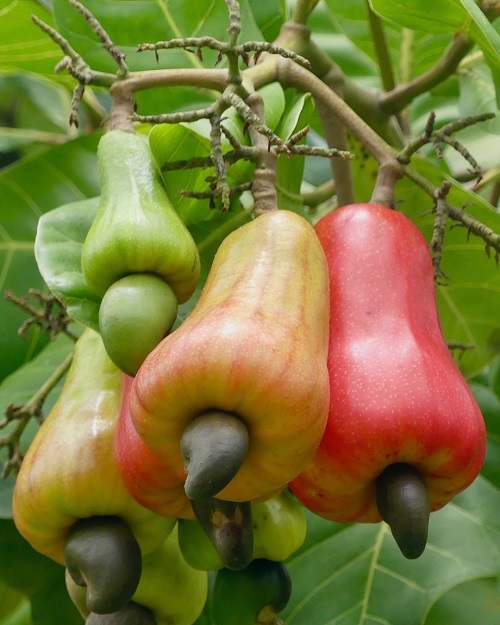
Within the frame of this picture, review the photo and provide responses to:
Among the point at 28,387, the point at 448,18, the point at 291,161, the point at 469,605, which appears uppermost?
the point at 448,18

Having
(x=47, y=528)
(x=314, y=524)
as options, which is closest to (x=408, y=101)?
(x=314, y=524)

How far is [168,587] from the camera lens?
867 millimetres

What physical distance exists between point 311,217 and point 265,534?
590 millimetres

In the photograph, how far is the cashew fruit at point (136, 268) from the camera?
0.70 m

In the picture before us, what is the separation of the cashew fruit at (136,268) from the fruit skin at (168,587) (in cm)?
24

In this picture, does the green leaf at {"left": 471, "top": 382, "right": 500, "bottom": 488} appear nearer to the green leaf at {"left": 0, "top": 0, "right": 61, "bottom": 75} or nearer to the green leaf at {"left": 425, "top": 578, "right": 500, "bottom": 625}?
the green leaf at {"left": 425, "top": 578, "right": 500, "bottom": 625}

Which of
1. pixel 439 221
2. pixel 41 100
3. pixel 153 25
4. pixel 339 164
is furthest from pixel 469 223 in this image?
pixel 41 100

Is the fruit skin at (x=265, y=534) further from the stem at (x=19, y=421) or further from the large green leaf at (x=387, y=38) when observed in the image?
the large green leaf at (x=387, y=38)

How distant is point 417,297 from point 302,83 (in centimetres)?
28

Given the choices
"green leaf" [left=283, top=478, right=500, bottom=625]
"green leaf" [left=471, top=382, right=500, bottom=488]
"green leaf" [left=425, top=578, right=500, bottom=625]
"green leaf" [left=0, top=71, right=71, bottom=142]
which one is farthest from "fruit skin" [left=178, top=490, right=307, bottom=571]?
"green leaf" [left=0, top=71, right=71, bottom=142]

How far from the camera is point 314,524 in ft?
3.77

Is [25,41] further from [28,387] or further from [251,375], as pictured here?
[251,375]

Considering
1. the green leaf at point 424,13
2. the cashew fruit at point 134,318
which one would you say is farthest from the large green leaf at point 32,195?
the cashew fruit at point 134,318

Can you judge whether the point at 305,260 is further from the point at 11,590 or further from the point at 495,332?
the point at 11,590
